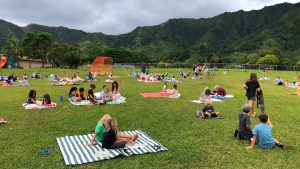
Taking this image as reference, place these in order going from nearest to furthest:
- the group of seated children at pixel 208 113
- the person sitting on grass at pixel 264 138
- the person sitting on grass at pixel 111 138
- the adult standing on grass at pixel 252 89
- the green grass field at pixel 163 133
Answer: the green grass field at pixel 163 133 → the person sitting on grass at pixel 111 138 → the person sitting on grass at pixel 264 138 → the group of seated children at pixel 208 113 → the adult standing on grass at pixel 252 89

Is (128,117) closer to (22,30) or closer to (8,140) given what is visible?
(8,140)

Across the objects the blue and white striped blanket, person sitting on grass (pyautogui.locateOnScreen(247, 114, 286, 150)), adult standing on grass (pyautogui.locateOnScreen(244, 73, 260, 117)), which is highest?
adult standing on grass (pyautogui.locateOnScreen(244, 73, 260, 117))

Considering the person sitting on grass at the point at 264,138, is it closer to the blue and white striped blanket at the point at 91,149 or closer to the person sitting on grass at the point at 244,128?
the person sitting on grass at the point at 244,128

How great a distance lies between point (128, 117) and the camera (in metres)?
10.5

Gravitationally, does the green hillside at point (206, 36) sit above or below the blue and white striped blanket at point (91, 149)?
above

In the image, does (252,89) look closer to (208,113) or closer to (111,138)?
(208,113)

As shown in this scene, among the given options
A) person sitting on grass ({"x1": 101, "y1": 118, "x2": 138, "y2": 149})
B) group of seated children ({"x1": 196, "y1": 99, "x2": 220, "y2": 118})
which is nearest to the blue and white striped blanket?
person sitting on grass ({"x1": 101, "y1": 118, "x2": 138, "y2": 149})

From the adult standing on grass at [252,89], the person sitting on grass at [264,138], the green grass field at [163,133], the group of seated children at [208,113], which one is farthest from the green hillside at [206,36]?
the person sitting on grass at [264,138]

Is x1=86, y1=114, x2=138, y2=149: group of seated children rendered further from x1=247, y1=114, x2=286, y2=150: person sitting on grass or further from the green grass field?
x1=247, y1=114, x2=286, y2=150: person sitting on grass

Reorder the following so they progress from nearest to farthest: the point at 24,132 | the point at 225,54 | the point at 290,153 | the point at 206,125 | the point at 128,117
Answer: the point at 290,153
the point at 24,132
the point at 206,125
the point at 128,117
the point at 225,54

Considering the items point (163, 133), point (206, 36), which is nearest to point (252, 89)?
point (163, 133)

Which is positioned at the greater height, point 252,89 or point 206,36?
point 206,36

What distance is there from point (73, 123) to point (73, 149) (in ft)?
9.61

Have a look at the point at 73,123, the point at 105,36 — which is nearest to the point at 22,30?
the point at 105,36
